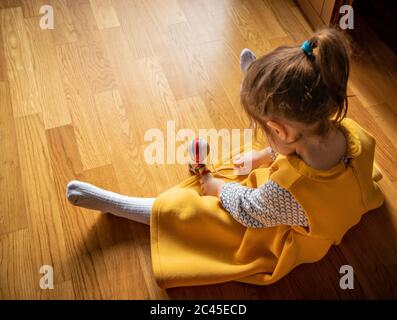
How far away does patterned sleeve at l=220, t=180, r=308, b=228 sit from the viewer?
0.72m

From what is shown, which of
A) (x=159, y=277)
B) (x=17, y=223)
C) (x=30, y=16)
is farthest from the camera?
(x=30, y=16)

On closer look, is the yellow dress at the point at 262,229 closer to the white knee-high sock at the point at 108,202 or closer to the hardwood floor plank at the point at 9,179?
the white knee-high sock at the point at 108,202

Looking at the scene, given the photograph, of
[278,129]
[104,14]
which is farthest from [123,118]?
[278,129]

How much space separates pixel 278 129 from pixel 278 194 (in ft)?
0.47

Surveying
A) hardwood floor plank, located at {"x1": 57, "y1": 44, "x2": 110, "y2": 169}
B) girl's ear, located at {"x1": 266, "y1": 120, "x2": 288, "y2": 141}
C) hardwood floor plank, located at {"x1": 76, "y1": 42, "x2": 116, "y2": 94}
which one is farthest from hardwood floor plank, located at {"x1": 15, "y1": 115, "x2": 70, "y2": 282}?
girl's ear, located at {"x1": 266, "y1": 120, "x2": 288, "y2": 141}

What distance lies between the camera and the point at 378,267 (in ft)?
2.83

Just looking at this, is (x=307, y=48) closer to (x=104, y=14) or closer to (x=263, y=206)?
(x=263, y=206)

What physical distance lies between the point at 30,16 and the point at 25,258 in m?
0.94

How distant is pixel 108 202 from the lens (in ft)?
2.95

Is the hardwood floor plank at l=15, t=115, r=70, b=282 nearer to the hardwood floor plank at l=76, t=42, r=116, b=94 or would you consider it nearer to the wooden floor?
the wooden floor

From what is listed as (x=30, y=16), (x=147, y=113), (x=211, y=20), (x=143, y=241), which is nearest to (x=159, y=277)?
(x=143, y=241)

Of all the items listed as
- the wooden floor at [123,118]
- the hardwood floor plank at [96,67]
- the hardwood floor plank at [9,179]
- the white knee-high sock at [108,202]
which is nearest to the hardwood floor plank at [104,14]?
the wooden floor at [123,118]
